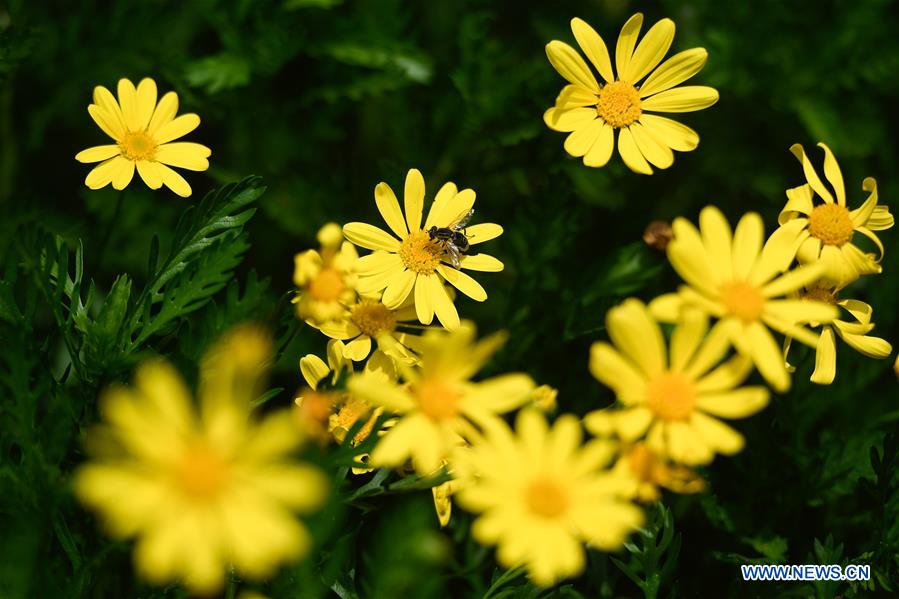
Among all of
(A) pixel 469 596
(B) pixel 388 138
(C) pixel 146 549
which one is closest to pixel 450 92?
(B) pixel 388 138

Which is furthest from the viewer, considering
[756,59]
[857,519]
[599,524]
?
[756,59]

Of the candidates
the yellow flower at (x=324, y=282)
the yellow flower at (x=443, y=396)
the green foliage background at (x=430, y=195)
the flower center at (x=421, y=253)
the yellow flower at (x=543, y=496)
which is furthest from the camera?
the flower center at (x=421, y=253)

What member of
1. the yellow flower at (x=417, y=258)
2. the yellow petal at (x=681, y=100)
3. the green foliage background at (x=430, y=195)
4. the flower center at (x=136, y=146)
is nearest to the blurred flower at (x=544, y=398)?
the yellow flower at (x=417, y=258)

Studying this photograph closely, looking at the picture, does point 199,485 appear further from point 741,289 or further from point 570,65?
point 570,65

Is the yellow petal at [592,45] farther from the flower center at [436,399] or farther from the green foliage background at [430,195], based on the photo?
the flower center at [436,399]

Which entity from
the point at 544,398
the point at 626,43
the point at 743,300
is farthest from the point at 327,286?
the point at 626,43

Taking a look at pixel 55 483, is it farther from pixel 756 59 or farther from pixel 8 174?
pixel 756 59
